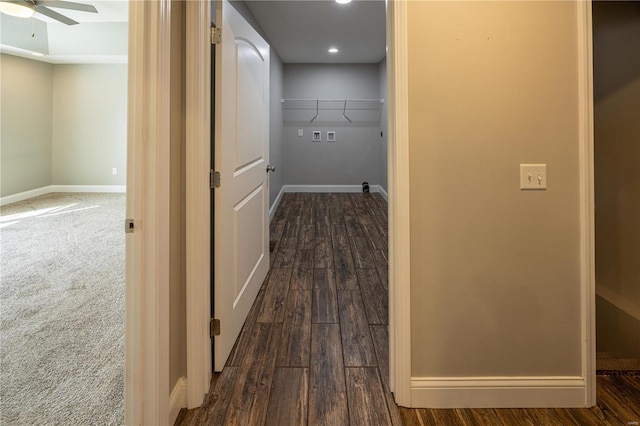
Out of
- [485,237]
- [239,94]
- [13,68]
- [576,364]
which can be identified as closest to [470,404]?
[576,364]

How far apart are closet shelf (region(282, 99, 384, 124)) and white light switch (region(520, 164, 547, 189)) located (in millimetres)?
6315

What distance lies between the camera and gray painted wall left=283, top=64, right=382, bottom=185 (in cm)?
770

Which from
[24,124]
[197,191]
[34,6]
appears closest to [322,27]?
[34,6]

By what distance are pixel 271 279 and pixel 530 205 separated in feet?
6.94

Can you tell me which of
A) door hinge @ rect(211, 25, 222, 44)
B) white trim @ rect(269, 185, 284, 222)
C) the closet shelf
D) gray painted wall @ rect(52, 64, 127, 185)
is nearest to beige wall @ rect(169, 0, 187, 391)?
door hinge @ rect(211, 25, 222, 44)

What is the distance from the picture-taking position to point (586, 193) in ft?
5.41

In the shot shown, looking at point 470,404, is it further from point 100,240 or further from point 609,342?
point 100,240

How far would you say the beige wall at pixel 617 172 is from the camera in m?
2.09

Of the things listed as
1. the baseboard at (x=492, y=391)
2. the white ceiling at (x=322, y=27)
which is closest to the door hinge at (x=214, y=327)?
the baseboard at (x=492, y=391)

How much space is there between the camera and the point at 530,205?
167cm

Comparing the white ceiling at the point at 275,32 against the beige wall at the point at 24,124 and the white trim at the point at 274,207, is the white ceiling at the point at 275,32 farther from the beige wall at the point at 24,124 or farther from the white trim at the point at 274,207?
the white trim at the point at 274,207

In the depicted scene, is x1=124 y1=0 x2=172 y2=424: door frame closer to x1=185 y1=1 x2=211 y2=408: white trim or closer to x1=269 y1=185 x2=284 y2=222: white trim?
x1=185 y1=1 x2=211 y2=408: white trim

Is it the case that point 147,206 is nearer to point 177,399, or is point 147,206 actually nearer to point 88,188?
point 177,399

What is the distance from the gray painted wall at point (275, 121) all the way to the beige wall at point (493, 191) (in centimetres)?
430
